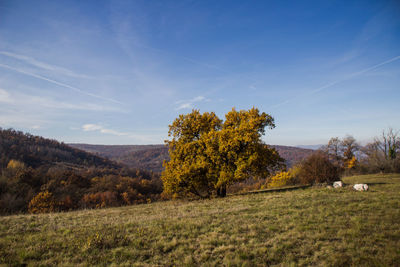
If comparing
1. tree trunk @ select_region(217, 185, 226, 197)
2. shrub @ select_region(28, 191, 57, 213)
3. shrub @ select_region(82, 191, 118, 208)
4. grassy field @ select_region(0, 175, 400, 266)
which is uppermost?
grassy field @ select_region(0, 175, 400, 266)

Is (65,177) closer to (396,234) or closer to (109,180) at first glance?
(109,180)

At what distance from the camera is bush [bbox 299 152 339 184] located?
2298cm

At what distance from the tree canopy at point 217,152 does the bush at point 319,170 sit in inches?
247

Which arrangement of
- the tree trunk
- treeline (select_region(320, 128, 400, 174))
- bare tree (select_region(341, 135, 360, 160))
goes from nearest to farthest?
the tree trunk → treeline (select_region(320, 128, 400, 174)) → bare tree (select_region(341, 135, 360, 160))

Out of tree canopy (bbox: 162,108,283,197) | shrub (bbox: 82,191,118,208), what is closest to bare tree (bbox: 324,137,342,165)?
tree canopy (bbox: 162,108,283,197)

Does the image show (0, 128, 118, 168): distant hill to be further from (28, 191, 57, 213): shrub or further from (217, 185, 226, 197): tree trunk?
(217, 185, 226, 197): tree trunk

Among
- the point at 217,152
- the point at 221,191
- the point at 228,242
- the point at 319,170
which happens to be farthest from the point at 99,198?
the point at 228,242

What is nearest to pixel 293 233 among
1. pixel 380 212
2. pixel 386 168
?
pixel 380 212

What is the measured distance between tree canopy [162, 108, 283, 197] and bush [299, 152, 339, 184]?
628 cm

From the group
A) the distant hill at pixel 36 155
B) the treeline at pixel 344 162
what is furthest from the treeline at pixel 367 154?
the distant hill at pixel 36 155

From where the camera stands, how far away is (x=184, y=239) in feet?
24.5

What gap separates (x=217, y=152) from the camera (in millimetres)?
19484

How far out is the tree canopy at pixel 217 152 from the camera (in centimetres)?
1811

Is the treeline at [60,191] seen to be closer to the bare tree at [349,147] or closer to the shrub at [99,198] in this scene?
the shrub at [99,198]
